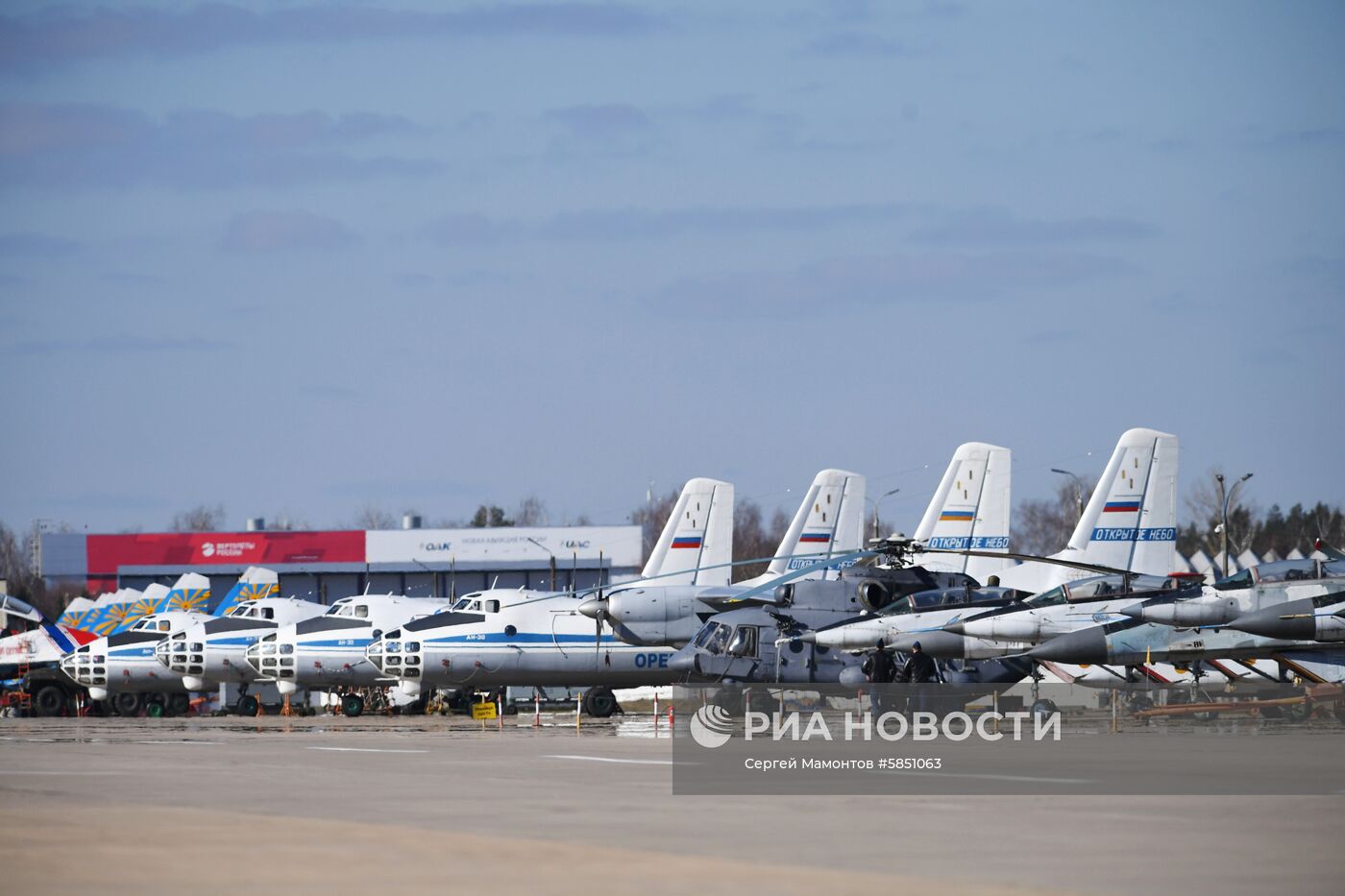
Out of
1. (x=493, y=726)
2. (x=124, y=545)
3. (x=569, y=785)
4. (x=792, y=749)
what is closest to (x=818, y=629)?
(x=493, y=726)

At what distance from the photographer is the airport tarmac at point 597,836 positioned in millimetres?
10820

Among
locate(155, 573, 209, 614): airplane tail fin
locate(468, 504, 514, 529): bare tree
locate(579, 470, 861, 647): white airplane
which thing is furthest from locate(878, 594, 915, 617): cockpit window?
locate(468, 504, 514, 529): bare tree

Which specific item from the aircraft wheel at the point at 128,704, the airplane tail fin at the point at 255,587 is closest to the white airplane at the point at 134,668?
the aircraft wheel at the point at 128,704

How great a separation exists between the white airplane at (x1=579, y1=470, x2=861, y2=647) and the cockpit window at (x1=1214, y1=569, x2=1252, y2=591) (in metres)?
8.01

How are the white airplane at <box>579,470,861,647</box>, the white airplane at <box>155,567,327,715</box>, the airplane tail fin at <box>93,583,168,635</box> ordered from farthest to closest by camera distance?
the airplane tail fin at <box>93,583,168,635</box>, the white airplane at <box>155,567,327,715</box>, the white airplane at <box>579,470,861,647</box>

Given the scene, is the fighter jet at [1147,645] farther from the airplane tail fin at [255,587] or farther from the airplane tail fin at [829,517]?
the airplane tail fin at [255,587]

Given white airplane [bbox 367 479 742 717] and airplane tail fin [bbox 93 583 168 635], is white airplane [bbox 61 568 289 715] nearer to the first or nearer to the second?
white airplane [bbox 367 479 742 717]

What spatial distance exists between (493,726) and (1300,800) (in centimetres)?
2319

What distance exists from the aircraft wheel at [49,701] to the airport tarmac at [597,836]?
1190 inches

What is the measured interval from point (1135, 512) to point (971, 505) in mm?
5529

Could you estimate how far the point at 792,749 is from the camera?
23.9 metres

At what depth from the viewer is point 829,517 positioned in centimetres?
4706

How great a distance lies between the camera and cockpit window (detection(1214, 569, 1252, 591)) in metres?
31.7

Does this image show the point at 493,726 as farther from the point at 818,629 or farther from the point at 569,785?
the point at 569,785
